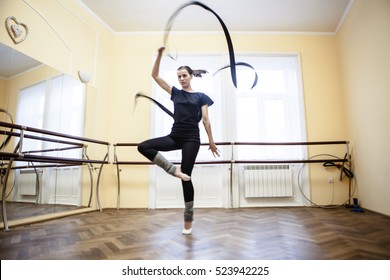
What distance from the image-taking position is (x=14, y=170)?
2377mm

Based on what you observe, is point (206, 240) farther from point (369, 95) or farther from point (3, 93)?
point (369, 95)

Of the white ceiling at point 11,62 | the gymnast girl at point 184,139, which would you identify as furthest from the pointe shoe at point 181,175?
the white ceiling at point 11,62

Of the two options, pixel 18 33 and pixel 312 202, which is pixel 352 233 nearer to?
pixel 312 202

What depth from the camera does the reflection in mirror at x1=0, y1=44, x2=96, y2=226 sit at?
230 centimetres

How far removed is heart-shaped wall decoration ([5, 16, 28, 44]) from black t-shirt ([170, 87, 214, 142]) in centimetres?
195

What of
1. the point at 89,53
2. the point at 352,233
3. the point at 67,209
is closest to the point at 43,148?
the point at 67,209

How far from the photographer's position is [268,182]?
3.55 m

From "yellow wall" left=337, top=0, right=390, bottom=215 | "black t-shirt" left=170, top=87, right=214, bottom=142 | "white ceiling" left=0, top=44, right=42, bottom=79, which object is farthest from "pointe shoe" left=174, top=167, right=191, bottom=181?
"yellow wall" left=337, top=0, right=390, bottom=215

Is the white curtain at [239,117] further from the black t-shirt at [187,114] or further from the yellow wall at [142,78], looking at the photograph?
the black t-shirt at [187,114]

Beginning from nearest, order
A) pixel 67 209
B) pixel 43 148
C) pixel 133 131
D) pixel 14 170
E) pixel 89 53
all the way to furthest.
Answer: pixel 14 170 < pixel 43 148 < pixel 67 209 < pixel 89 53 < pixel 133 131

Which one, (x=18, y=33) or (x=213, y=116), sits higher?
(x=18, y=33)

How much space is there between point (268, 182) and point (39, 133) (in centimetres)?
331

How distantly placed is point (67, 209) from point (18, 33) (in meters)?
2.19

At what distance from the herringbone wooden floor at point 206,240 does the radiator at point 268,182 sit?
1.01 m
